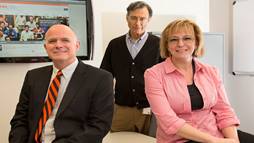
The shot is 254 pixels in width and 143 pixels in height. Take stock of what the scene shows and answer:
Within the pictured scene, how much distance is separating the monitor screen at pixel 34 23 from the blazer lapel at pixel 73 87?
119 cm

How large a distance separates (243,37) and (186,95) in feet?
8.87

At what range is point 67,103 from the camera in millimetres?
1878

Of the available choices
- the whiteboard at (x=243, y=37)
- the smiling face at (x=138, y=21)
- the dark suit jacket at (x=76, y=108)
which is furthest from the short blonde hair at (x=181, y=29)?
the whiteboard at (x=243, y=37)

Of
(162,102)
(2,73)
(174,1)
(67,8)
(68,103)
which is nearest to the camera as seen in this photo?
(68,103)

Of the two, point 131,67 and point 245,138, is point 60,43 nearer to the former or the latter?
point 131,67

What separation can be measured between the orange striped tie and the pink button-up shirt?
0.58 meters

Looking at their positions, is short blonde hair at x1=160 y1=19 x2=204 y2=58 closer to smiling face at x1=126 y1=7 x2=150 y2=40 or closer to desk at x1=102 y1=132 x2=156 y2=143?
smiling face at x1=126 y1=7 x2=150 y2=40

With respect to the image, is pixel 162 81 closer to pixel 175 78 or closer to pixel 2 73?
pixel 175 78

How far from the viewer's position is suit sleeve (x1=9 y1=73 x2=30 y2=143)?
1.93m

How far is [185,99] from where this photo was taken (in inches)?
79.4

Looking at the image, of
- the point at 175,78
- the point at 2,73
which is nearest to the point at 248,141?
the point at 175,78

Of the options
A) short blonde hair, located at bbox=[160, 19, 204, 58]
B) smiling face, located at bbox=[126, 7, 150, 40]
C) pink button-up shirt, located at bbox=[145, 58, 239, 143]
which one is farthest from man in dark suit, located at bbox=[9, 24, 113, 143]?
smiling face, located at bbox=[126, 7, 150, 40]

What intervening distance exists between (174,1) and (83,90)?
7.60ft

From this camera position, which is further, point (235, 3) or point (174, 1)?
point (235, 3)
